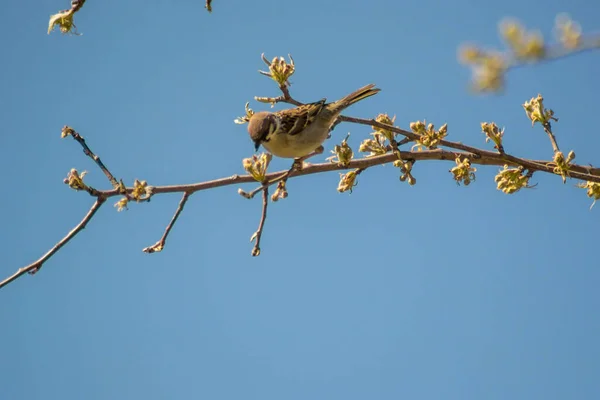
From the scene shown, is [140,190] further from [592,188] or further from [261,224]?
[592,188]

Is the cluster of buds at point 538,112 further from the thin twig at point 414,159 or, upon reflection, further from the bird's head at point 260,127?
the bird's head at point 260,127

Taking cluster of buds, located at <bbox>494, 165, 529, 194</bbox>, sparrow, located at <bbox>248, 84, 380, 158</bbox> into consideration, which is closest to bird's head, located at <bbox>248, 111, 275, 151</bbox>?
sparrow, located at <bbox>248, 84, 380, 158</bbox>

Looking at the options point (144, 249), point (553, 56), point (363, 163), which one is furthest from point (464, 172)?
point (553, 56)

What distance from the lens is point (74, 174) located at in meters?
5.11

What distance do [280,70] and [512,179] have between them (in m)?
2.16

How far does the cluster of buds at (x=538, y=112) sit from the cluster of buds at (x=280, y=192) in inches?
91.2

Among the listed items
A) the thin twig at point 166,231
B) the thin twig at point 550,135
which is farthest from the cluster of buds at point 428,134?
the thin twig at point 166,231

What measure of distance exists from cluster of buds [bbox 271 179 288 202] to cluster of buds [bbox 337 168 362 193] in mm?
726

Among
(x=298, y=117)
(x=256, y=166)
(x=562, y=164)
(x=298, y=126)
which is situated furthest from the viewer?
(x=298, y=117)

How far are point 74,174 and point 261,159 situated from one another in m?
1.33

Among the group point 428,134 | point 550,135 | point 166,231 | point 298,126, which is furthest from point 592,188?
point 166,231

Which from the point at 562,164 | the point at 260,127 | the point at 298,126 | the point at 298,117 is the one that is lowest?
the point at 562,164

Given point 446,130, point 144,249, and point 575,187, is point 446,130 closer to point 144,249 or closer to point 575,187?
point 575,187

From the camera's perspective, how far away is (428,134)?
6020mm
